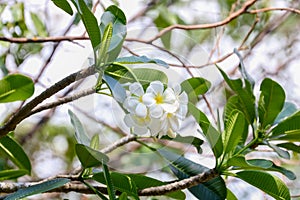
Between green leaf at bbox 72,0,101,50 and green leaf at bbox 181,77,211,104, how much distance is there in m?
0.12

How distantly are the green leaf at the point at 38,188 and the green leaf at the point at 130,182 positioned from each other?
70mm

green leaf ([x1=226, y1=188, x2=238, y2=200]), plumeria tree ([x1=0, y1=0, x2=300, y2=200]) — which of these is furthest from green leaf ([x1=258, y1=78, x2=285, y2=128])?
green leaf ([x1=226, y1=188, x2=238, y2=200])

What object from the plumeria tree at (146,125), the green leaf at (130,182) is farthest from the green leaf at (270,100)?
the green leaf at (130,182)

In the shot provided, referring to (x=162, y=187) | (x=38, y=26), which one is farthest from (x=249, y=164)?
(x=38, y=26)

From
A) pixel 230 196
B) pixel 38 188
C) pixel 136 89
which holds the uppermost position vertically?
pixel 136 89

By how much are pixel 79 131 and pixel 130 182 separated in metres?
0.09

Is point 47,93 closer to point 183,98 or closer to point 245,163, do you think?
point 183,98

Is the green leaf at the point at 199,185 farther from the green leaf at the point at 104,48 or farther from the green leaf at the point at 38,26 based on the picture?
the green leaf at the point at 38,26

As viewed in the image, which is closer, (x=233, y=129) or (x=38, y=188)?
(x=38, y=188)

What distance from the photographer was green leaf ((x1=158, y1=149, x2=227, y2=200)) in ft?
2.45

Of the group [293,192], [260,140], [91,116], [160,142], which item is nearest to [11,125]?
[91,116]

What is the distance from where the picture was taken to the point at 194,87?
0.69 m

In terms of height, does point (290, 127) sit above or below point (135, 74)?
below

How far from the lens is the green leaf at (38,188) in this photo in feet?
2.00
